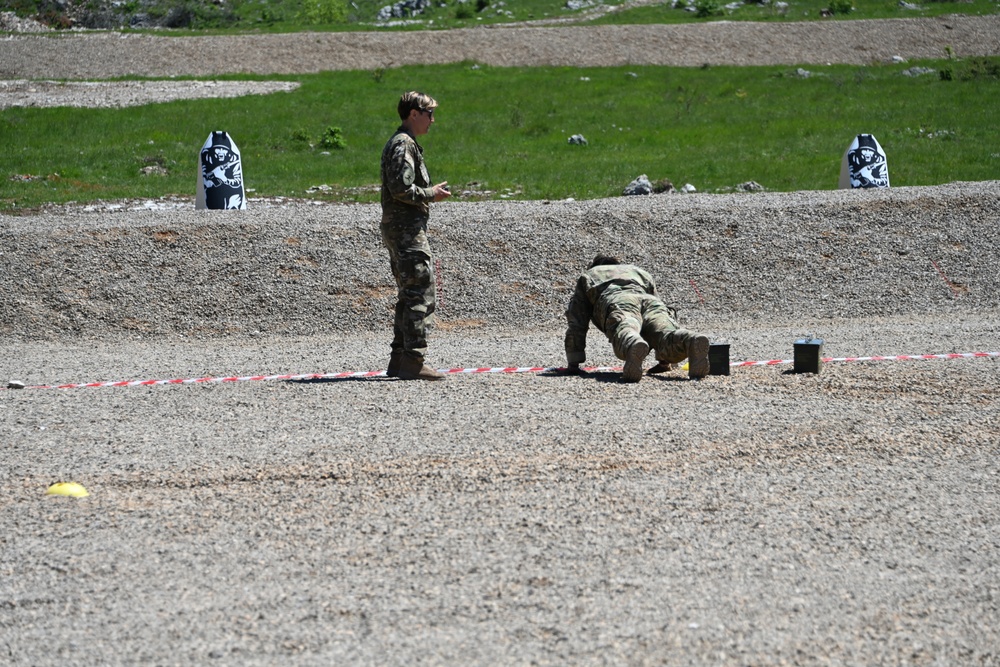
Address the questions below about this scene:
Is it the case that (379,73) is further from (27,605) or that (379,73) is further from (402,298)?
(27,605)

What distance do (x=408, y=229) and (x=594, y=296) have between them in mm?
1730

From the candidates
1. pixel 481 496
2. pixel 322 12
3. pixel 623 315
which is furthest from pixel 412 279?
pixel 322 12

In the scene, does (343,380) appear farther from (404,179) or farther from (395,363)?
(404,179)

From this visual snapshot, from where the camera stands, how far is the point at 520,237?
1556cm

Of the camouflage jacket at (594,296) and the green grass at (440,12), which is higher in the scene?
the green grass at (440,12)

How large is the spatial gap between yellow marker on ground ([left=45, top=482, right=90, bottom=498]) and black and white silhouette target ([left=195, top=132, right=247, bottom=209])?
1103 centimetres

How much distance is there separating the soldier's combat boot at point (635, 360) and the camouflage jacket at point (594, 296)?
62 centimetres

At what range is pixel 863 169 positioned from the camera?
19.1 m

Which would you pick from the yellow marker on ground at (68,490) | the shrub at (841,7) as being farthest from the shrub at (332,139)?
the shrub at (841,7)

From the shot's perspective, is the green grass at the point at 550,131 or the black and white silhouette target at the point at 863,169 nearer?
the black and white silhouette target at the point at 863,169

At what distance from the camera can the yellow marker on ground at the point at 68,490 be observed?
6.77m

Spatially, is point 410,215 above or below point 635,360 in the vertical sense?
above

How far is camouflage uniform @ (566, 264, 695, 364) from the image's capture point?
962 centimetres

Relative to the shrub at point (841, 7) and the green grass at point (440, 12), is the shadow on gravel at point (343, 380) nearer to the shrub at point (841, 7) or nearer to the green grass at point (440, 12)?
the green grass at point (440, 12)
